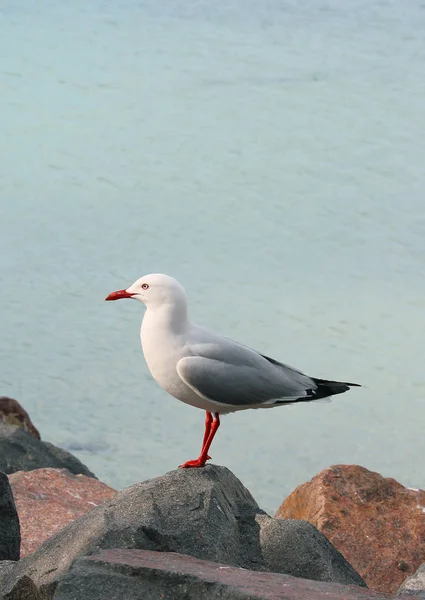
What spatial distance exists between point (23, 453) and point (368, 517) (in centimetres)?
299

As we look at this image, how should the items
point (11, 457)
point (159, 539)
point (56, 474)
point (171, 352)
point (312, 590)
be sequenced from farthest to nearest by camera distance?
point (11, 457) → point (56, 474) → point (171, 352) → point (159, 539) → point (312, 590)

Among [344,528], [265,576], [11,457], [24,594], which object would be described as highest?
[265,576]

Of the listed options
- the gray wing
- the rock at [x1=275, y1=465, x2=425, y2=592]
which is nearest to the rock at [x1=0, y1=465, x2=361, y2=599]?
the gray wing

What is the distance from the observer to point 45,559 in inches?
209

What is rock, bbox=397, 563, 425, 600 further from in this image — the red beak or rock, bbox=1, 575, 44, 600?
the red beak

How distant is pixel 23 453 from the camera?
365 inches

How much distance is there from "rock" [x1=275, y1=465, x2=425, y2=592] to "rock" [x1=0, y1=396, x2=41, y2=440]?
133 inches

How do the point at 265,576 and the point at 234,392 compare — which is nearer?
the point at 265,576

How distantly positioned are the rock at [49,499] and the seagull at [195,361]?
1.49m

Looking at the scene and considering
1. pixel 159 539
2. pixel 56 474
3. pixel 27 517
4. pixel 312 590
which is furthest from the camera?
pixel 56 474

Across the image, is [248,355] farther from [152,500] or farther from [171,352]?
[152,500]

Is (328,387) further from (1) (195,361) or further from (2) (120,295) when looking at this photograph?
(2) (120,295)

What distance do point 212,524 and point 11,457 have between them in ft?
13.1

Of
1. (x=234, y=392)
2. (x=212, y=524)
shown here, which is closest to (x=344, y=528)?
(x=234, y=392)
